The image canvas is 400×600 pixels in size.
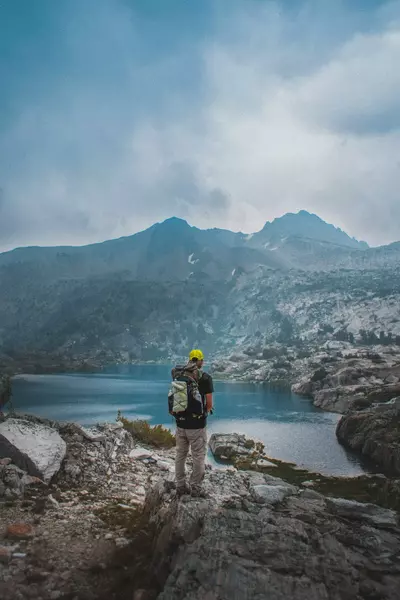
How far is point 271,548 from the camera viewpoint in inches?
311

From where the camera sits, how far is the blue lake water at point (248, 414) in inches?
1832

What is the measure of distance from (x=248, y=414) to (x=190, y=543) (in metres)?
72.7

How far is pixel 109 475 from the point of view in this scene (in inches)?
620

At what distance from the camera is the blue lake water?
46531mm

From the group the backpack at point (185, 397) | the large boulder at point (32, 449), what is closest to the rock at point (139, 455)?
the large boulder at point (32, 449)

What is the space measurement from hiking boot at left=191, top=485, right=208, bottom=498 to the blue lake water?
33290 millimetres

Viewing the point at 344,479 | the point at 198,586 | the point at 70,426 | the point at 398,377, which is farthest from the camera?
the point at 398,377

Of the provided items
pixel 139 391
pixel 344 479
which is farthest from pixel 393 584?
pixel 139 391

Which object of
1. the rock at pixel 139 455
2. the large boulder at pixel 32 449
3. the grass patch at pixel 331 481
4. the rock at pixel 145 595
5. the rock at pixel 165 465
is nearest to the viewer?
the rock at pixel 145 595

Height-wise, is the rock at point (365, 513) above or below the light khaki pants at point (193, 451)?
below

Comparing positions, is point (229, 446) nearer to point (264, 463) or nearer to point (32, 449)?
point (264, 463)

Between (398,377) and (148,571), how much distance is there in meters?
103

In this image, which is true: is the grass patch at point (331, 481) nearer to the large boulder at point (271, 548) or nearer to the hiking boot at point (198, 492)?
the large boulder at point (271, 548)

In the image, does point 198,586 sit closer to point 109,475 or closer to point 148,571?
point 148,571
